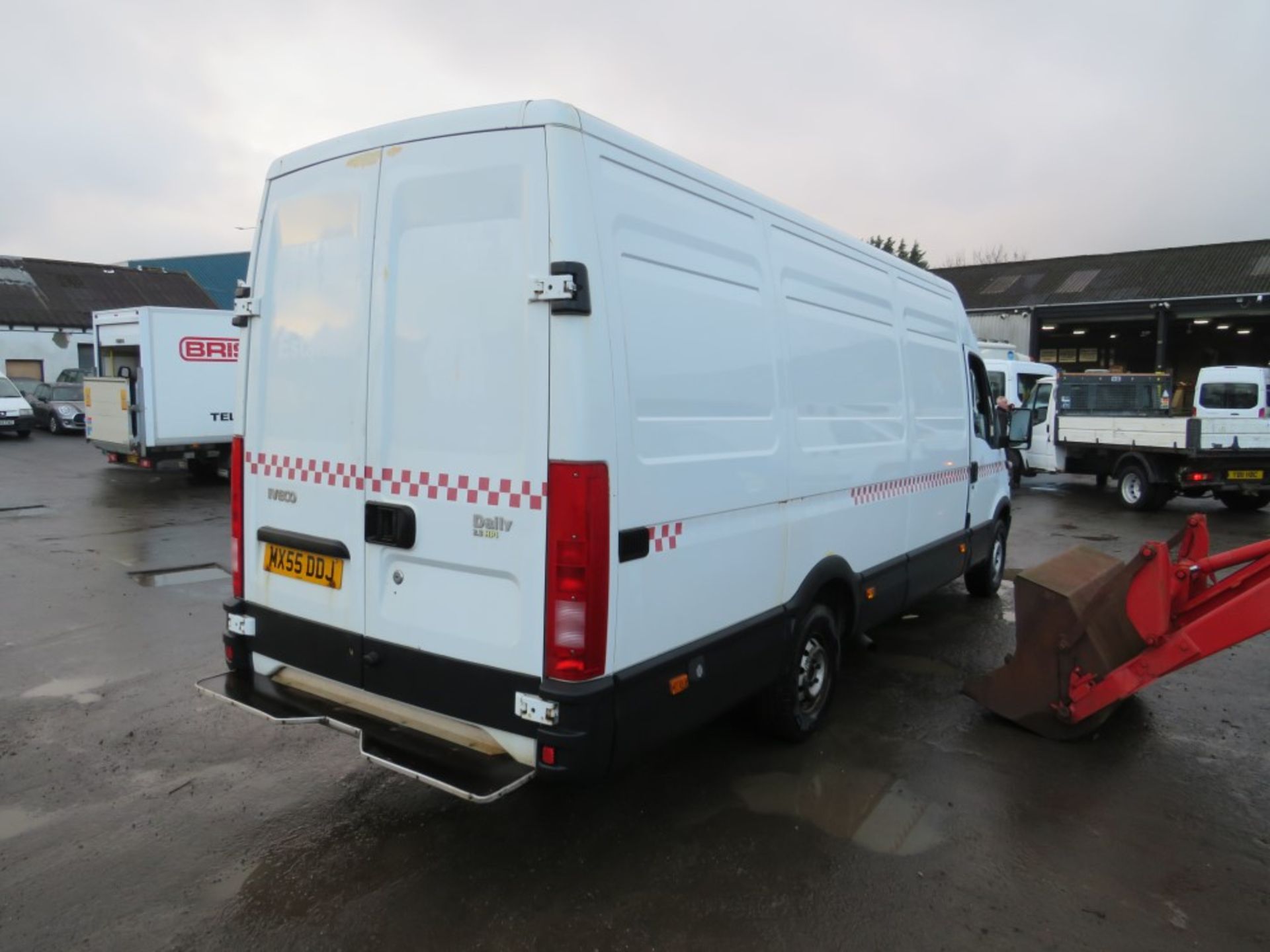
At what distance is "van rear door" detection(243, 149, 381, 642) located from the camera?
3.28 metres

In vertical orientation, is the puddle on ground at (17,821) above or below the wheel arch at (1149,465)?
below

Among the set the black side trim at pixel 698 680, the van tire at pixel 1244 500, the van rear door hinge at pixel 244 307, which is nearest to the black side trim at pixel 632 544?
the black side trim at pixel 698 680

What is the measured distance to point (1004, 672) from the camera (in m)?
4.72

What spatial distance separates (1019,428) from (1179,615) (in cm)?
362

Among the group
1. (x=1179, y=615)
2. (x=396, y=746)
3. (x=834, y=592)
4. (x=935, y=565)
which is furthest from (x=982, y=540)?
(x=396, y=746)

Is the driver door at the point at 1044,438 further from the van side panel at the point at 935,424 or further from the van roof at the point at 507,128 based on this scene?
the van roof at the point at 507,128

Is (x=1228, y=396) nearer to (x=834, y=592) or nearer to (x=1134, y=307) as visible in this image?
(x=1134, y=307)

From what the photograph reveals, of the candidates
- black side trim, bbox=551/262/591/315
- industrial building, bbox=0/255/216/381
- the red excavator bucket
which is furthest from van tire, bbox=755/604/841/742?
industrial building, bbox=0/255/216/381

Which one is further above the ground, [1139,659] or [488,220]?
[488,220]

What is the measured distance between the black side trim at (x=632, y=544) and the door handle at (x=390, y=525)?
825 mm

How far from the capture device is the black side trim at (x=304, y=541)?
11.0 ft

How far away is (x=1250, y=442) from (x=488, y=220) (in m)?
14.0

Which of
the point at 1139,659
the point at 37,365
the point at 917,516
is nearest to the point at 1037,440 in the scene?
the point at 917,516

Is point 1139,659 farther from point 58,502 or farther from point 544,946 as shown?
point 58,502
